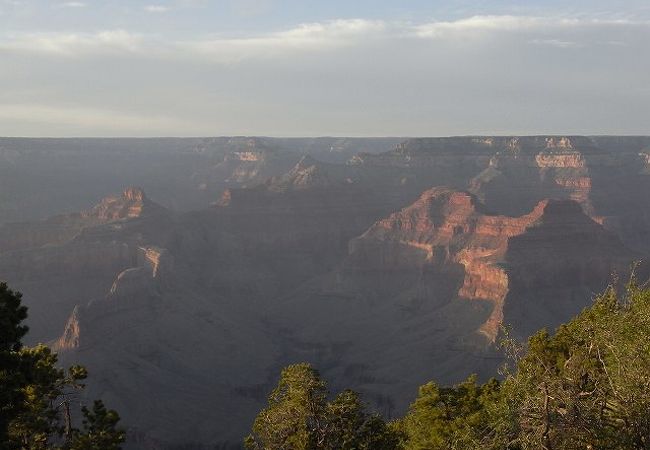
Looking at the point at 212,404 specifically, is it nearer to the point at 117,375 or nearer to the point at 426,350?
the point at 117,375

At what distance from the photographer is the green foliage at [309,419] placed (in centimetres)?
2369

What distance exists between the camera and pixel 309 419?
24297 millimetres

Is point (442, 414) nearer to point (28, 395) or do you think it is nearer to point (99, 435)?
point (99, 435)

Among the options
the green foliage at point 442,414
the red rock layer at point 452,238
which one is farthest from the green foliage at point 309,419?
the red rock layer at point 452,238

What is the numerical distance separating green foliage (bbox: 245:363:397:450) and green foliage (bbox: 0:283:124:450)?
17.9 ft

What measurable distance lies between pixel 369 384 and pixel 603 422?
305ft

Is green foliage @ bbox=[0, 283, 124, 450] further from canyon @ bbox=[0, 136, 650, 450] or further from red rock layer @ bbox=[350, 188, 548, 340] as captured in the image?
red rock layer @ bbox=[350, 188, 548, 340]

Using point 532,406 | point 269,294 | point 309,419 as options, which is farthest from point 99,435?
point 269,294

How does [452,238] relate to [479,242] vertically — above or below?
below

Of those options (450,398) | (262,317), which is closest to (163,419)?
(262,317)

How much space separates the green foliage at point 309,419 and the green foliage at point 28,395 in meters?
5.47

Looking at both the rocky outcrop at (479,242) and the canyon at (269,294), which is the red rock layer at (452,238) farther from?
the canyon at (269,294)

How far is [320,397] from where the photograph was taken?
24.1m

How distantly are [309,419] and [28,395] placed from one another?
886cm
